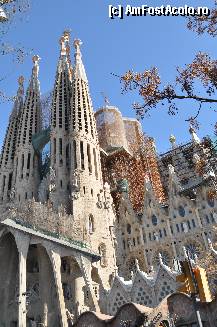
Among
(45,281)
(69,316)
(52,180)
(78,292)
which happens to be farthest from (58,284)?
(52,180)

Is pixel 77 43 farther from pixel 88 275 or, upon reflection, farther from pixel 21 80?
pixel 88 275

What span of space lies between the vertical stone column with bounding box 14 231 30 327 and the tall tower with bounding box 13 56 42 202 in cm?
1326

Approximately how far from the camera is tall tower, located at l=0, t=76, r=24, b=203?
45.8 metres

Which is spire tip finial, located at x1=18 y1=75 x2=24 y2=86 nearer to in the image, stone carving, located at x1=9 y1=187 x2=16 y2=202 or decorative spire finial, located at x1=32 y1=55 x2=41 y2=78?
decorative spire finial, located at x1=32 y1=55 x2=41 y2=78

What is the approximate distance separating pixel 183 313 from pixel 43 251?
64.3 ft

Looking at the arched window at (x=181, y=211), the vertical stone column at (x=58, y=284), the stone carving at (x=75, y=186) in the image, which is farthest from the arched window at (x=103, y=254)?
the arched window at (x=181, y=211)

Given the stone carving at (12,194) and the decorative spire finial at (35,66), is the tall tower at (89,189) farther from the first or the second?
the decorative spire finial at (35,66)

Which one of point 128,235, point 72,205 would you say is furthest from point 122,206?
point 72,205

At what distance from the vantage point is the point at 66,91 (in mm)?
50812

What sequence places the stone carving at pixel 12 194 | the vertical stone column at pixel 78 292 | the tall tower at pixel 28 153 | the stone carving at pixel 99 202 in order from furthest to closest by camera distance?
1. the tall tower at pixel 28 153
2. the stone carving at pixel 12 194
3. the stone carving at pixel 99 202
4. the vertical stone column at pixel 78 292

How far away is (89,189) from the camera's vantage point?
37.5m

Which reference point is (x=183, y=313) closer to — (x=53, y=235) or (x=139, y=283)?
(x=139, y=283)

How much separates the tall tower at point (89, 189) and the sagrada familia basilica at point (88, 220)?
0.40 ft

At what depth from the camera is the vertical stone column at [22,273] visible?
26409 millimetres
